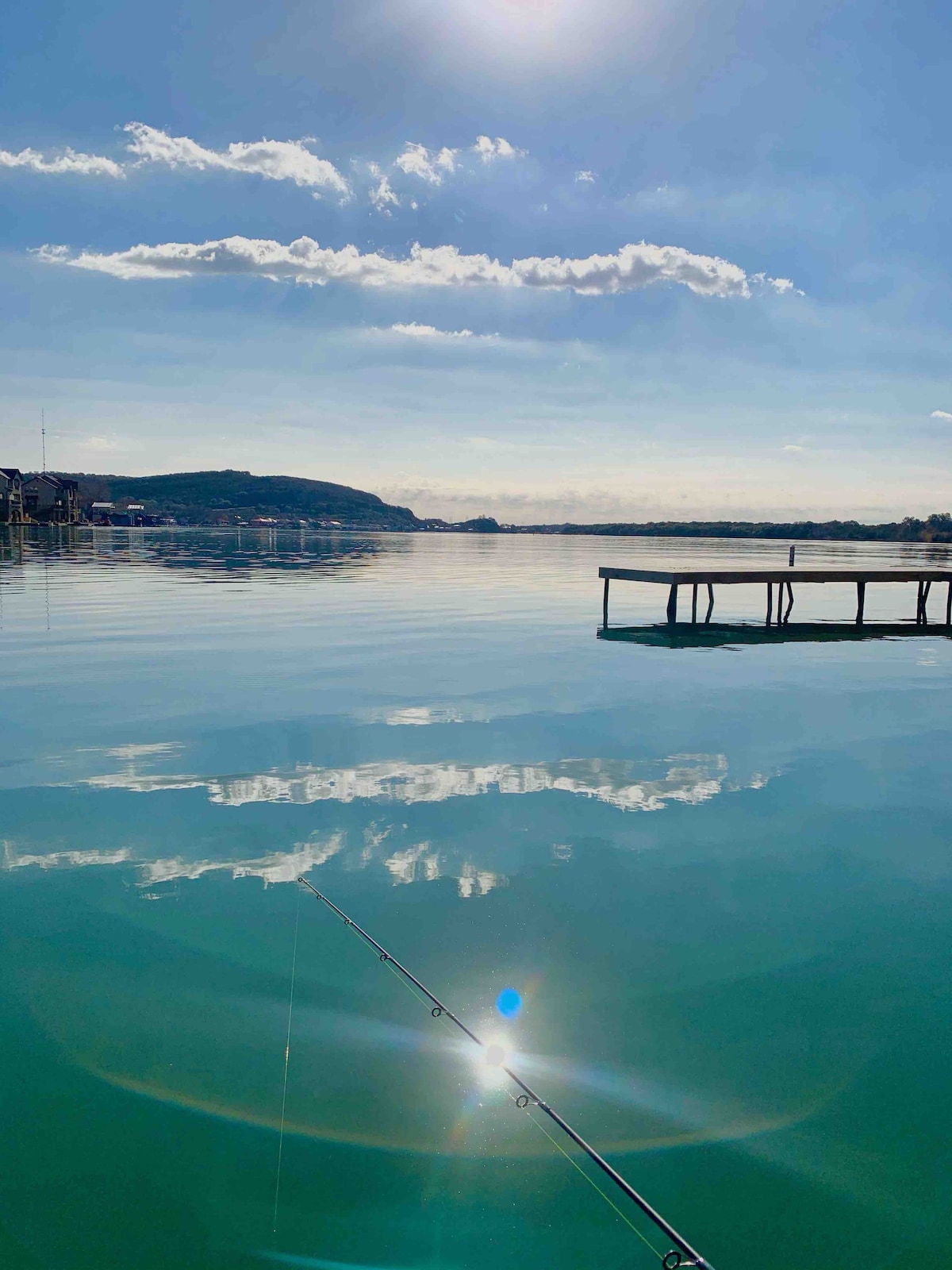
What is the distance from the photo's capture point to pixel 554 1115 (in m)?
4.72

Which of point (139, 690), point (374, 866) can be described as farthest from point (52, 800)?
point (139, 690)

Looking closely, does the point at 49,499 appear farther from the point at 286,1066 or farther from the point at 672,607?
the point at 286,1066

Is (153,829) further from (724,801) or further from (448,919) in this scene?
(724,801)

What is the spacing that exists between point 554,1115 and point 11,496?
161093mm

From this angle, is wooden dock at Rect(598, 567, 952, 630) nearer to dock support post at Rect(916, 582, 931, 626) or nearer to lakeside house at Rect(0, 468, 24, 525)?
dock support post at Rect(916, 582, 931, 626)

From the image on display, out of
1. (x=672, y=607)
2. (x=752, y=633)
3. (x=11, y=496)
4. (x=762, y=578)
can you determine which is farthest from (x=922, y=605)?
(x=11, y=496)

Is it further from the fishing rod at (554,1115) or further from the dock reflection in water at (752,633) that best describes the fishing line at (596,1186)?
the dock reflection in water at (752,633)

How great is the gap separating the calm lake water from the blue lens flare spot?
0.24ft

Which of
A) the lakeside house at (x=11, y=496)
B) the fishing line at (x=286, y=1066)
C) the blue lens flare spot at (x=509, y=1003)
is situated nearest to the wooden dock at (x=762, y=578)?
the fishing line at (x=286, y=1066)

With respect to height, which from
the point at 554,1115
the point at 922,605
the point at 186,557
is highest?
the point at 186,557

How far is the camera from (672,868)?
9.39m

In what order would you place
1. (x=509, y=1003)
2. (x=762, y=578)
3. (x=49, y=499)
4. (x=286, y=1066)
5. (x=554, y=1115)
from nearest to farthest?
(x=554, y=1115), (x=286, y=1066), (x=509, y=1003), (x=762, y=578), (x=49, y=499)

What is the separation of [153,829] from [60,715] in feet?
22.3

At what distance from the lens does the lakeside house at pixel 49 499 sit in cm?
15600
